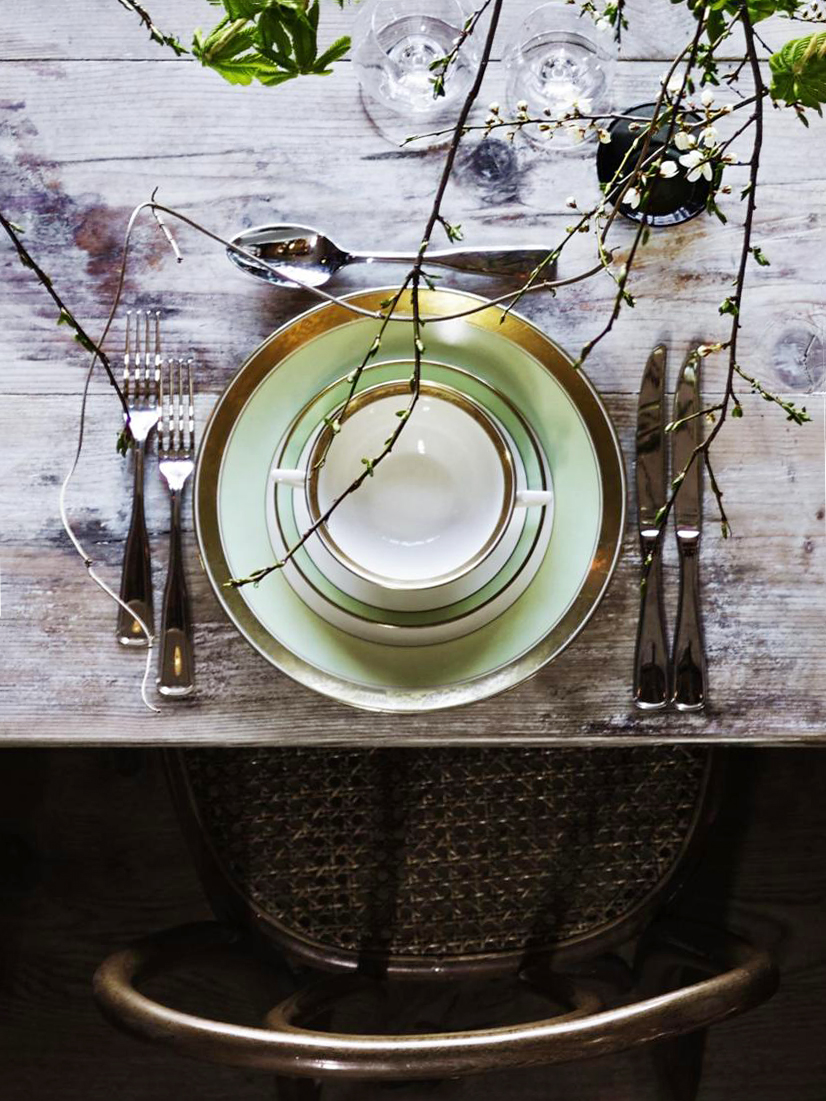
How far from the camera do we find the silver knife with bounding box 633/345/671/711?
858 millimetres

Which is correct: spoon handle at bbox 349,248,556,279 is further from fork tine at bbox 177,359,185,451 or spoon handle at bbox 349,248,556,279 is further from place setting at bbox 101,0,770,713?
fork tine at bbox 177,359,185,451

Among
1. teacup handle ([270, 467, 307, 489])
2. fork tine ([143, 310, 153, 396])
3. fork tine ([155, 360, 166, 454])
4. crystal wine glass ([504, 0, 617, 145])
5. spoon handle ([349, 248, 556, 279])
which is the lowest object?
teacup handle ([270, 467, 307, 489])

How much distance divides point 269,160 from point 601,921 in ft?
2.61

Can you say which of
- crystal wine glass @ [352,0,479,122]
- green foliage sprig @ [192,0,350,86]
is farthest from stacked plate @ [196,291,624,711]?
green foliage sprig @ [192,0,350,86]

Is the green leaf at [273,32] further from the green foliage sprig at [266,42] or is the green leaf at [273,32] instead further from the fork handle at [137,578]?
the fork handle at [137,578]

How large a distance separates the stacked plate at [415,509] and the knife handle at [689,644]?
7 centimetres

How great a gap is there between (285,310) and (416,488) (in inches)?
7.3

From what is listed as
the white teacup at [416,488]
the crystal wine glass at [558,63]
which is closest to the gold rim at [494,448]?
the white teacup at [416,488]

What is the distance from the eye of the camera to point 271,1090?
1.45 metres

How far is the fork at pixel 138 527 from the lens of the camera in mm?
863

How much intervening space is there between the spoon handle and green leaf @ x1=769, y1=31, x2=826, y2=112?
0.32m

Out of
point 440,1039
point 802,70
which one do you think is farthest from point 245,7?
point 440,1039

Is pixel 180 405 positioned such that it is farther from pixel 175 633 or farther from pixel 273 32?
pixel 273 32

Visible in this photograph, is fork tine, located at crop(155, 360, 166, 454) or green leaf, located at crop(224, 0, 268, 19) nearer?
green leaf, located at crop(224, 0, 268, 19)
